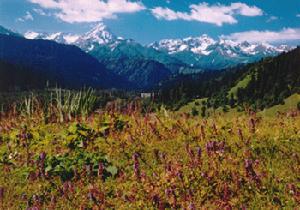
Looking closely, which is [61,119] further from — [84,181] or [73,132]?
[84,181]

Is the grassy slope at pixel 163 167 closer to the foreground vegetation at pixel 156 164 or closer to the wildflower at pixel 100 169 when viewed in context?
the foreground vegetation at pixel 156 164

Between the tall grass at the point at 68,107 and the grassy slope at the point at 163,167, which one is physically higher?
the tall grass at the point at 68,107

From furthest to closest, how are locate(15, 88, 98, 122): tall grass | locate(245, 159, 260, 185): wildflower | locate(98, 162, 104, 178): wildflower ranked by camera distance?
locate(15, 88, 98, 122): tall grass, locate(98, 162, 104, 178): wildflower, locate(245, 159, 260, 185): wildflower

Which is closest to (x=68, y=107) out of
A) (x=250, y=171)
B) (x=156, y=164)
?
(x=156, y=164)

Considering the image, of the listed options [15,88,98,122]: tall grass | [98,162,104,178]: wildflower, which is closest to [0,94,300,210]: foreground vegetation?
[98,162,104,178]: wildflower

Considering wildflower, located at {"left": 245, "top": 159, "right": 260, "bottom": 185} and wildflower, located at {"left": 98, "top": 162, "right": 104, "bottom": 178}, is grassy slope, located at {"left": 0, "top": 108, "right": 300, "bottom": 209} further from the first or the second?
wildflower, located at {"left": 98, "top": 162, "right": 104, "bottom": 178}

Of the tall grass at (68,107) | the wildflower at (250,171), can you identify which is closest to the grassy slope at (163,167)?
the wildflower at (250,171)

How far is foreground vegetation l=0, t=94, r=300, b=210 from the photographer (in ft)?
24.7

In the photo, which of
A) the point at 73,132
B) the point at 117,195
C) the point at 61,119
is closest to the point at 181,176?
the point at 117,195

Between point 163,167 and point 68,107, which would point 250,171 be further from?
point 68,107

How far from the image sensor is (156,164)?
9609 mm

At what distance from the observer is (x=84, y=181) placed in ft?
29.7

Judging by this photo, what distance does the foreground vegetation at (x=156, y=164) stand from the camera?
752 cm

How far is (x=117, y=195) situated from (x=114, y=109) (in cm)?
759
